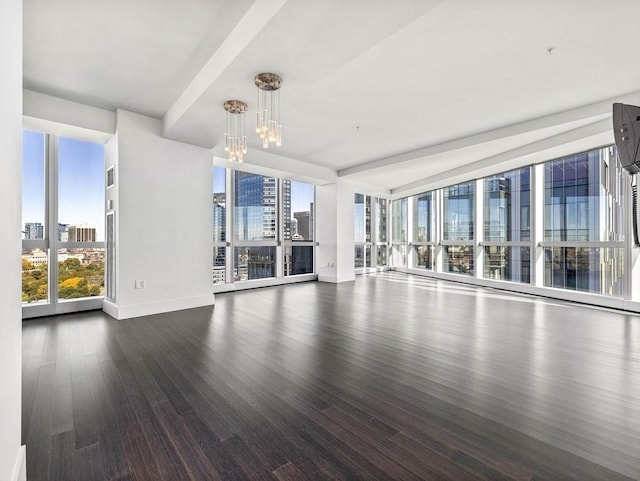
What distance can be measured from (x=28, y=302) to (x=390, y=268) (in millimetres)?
10493

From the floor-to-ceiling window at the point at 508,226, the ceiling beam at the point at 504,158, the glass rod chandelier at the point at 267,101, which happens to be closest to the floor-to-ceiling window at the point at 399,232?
the ceiling beam at the point at 504,158

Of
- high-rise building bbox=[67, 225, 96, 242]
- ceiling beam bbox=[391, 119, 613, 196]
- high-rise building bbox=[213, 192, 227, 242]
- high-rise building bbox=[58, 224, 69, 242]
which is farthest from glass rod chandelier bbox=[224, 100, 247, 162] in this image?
ceiling beam bbox=[391, 119, 613, 196]

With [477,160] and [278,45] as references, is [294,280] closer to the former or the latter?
[477,160]

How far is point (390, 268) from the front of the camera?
12.2m

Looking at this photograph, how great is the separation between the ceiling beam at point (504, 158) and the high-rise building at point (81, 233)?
8.44m

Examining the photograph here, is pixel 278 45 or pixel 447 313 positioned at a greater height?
pixel 278 45

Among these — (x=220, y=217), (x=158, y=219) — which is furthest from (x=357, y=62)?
(x=220, y=217)

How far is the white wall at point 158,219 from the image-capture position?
15.7 feet

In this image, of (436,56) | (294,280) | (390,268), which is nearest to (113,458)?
(436,56)

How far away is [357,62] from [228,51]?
144 cm

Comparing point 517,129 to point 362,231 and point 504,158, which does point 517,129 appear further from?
point 362,231

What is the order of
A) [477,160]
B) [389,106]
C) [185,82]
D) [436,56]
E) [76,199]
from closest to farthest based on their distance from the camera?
1. [436,56]
2. [185,82]
3. [389,106]
4. [76,199]
5. [477,160]

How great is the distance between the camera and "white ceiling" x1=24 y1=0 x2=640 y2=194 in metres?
2.67

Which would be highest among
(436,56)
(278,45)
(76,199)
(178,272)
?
(436,56)
